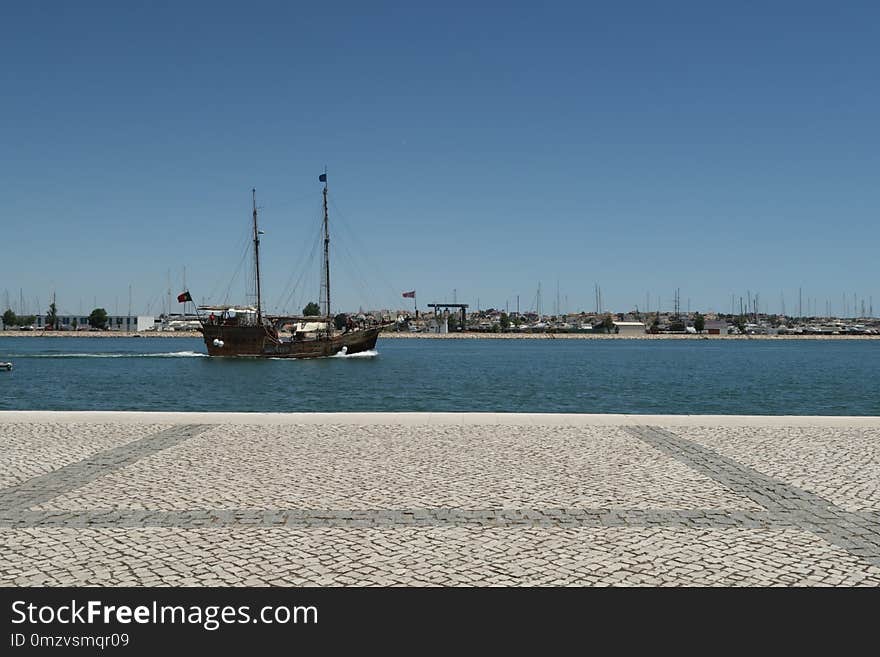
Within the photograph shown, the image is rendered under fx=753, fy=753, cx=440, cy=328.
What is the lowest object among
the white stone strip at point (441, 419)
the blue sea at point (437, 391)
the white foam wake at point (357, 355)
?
the blue sea at point (437, 391)

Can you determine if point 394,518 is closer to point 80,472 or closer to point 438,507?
point 438,507

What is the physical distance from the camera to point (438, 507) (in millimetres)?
8117

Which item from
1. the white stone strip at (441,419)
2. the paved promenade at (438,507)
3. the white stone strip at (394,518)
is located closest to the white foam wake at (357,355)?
the white stone strip at (441,419)

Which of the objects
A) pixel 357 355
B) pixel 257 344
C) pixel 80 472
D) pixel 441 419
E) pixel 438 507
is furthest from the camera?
pixel 357 355

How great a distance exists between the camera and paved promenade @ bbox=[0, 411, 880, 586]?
6.00m

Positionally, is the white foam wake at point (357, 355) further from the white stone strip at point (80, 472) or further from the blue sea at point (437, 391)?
the white stone strip at point (80, 472)

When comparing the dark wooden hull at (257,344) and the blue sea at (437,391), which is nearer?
the blue sea at (437,391)

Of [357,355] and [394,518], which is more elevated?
[394,518]

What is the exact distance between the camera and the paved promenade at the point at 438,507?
6.00 m

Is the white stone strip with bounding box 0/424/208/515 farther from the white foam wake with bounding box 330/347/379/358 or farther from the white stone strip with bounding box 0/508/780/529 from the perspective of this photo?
the white foam wake with bounding box 330/347/379/358

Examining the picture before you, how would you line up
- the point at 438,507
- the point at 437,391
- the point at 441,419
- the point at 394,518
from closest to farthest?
the point at 394,518, the point at 438,507, the point at 441,419, the point at 437,391

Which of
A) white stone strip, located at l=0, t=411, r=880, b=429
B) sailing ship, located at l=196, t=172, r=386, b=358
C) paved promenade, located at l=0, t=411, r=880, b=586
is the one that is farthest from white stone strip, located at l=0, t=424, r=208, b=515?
sailing ship, located at l=196, t=172, r=386, b=358

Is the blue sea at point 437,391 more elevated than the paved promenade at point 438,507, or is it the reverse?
the paved promenade at point 438,507

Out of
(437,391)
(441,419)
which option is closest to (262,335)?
(437,391)
